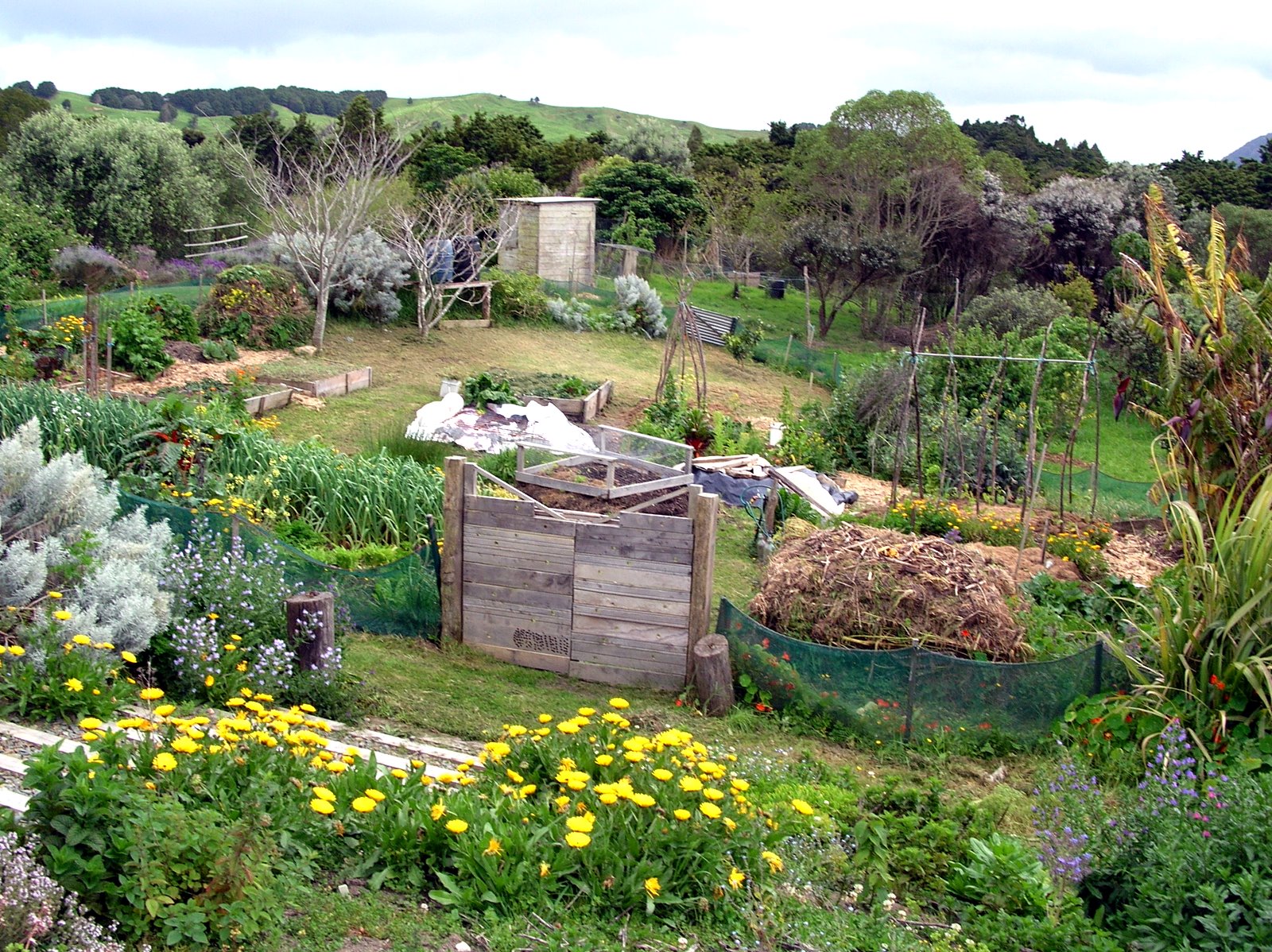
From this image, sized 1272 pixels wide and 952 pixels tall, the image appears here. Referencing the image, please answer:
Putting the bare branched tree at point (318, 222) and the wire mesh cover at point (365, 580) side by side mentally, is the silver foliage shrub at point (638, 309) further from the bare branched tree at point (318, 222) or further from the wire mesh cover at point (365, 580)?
the wire mesh cover at point (365, 580)

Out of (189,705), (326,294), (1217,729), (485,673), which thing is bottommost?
(485,673)

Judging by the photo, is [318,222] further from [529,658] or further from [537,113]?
[537,113]

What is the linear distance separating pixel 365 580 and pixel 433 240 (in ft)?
45.8

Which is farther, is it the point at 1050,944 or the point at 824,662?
the point at 824,662

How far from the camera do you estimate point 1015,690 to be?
273 inches

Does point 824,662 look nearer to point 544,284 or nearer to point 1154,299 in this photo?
A: point 1154,299

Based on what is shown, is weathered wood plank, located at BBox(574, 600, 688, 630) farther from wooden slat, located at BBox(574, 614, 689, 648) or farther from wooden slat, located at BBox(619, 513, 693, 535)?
wooden slat, located at BBox(619, 513, 693, 535)

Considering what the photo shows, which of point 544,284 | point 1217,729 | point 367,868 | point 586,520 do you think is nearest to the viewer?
point 367,868

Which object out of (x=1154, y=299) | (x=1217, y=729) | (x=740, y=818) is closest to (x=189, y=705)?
(x=740, y=818)

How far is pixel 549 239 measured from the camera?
93.2 feet

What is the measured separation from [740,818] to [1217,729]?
3603 millimetres

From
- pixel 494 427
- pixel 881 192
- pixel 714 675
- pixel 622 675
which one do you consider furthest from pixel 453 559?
pixel 881 192

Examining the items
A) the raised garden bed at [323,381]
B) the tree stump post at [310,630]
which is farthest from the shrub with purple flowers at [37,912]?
the raised garden bed at [323,381]

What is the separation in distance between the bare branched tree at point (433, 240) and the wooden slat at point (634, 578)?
1227 cm
